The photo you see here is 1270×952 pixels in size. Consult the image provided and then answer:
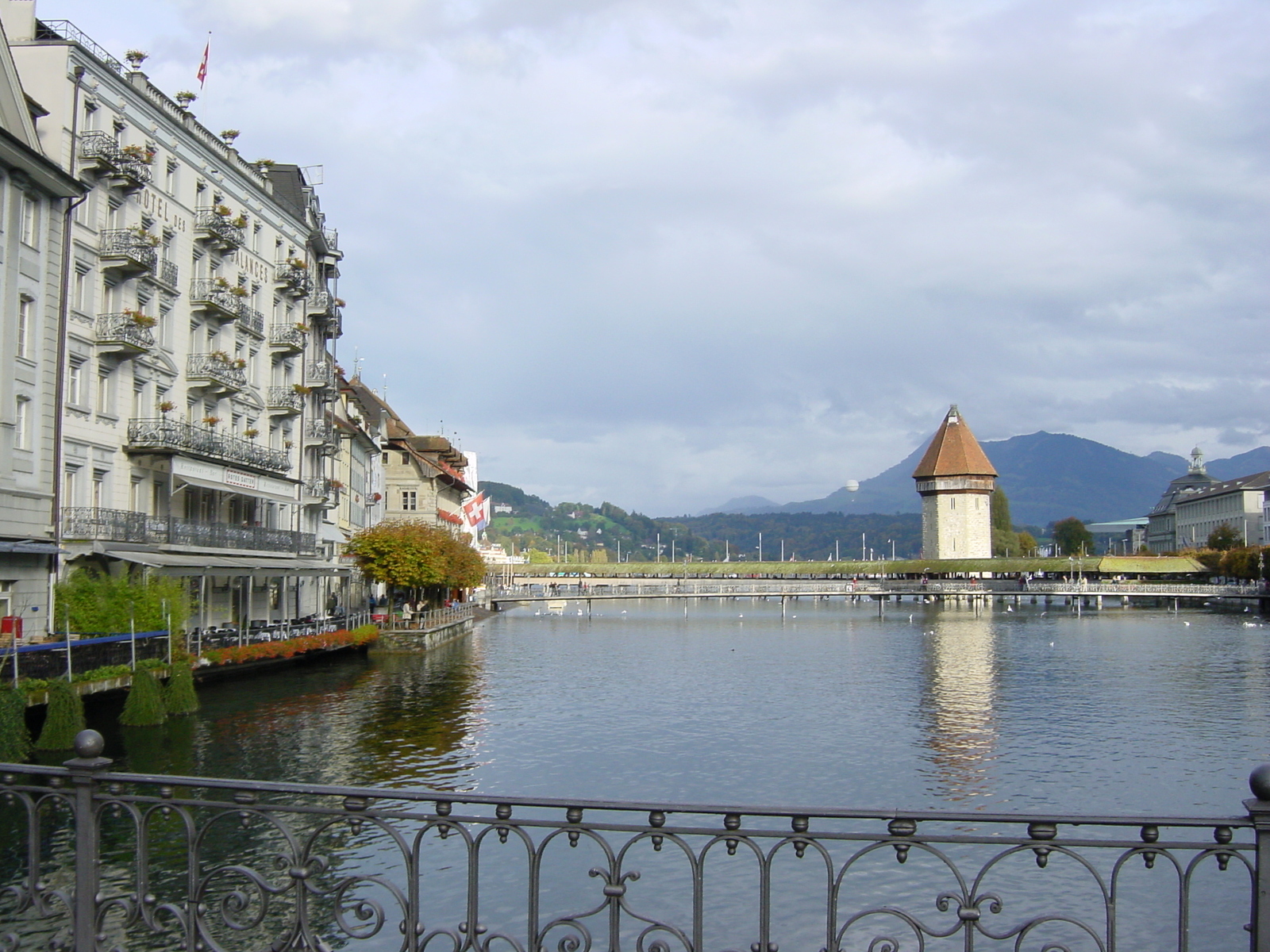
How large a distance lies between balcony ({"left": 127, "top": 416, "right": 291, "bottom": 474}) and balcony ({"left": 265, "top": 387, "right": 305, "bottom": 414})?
5.77ft

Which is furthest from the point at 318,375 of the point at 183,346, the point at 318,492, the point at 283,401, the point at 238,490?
the point at 183,346

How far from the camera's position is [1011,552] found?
548 ft

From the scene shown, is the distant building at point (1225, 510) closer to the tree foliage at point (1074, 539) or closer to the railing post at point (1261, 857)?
the tree foliage at point (1074, 539)

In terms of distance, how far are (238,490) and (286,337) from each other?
29.0ft

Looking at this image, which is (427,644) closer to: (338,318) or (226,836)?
(338,318)

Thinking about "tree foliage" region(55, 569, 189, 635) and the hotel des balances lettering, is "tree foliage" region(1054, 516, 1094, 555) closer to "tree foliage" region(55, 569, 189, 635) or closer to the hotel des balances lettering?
the hotel des balances lettering

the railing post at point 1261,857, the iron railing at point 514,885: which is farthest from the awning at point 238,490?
the railing post at point 1261,857

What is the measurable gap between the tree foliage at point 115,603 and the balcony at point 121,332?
6.58 metres

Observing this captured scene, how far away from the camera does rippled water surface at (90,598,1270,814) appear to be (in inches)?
936

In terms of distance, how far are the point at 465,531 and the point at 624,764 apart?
2462 inches

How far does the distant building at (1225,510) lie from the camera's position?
152 metres

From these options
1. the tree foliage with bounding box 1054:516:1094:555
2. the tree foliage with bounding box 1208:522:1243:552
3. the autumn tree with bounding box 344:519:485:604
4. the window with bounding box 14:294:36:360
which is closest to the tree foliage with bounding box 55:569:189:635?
the window with bounding box 14:294:36:360

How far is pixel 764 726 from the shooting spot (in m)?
32.6

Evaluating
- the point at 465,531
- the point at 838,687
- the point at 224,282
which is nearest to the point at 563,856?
the point at 838,687
